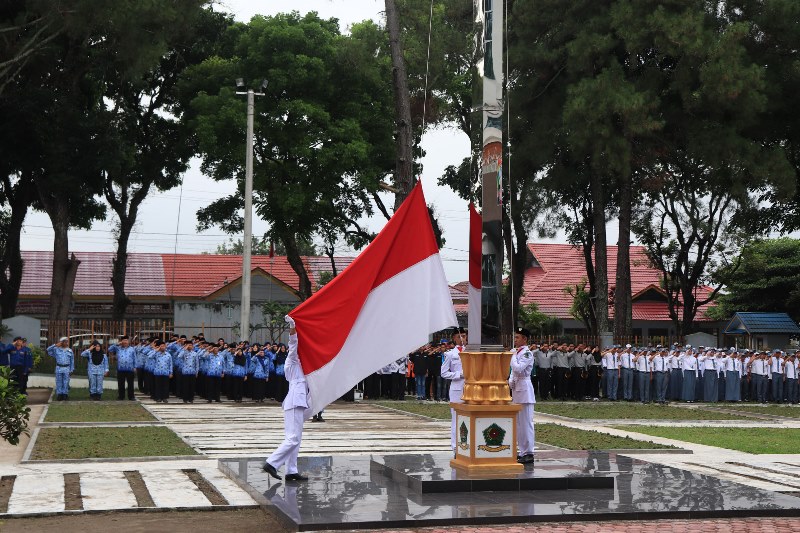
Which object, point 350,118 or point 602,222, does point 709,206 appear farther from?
point 350,118

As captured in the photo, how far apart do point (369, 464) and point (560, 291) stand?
38.8 metres

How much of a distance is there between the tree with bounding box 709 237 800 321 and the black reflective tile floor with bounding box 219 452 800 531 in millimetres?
31093

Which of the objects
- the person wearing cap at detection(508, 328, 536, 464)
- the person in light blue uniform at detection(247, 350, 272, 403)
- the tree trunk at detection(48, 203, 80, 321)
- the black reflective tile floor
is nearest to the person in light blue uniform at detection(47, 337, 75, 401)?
the person in light blue uniform at detection(247, 350, 272, 403)

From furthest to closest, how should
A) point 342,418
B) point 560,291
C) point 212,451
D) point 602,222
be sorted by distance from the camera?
point 560,291 < point 602,222 < point 342,418 < point 212,451

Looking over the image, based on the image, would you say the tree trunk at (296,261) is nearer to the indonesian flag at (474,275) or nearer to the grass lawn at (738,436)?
the grass lawn at (738,436)

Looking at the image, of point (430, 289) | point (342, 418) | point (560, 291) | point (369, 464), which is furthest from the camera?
point (560, 291)

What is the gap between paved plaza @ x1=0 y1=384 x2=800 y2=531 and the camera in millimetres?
11039

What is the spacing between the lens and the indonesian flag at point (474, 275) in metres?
12.2

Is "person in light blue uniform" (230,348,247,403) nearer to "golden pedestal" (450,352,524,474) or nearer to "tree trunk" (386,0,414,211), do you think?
"tree trunk" (386,0,414,211)

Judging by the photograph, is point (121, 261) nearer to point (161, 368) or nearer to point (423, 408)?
point (161, 368)

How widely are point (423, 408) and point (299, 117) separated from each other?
15685 mm

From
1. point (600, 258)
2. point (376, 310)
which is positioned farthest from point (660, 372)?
point (376, 310)

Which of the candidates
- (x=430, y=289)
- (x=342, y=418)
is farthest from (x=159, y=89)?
(x=430, y=289)

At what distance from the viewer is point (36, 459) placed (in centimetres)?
1400
